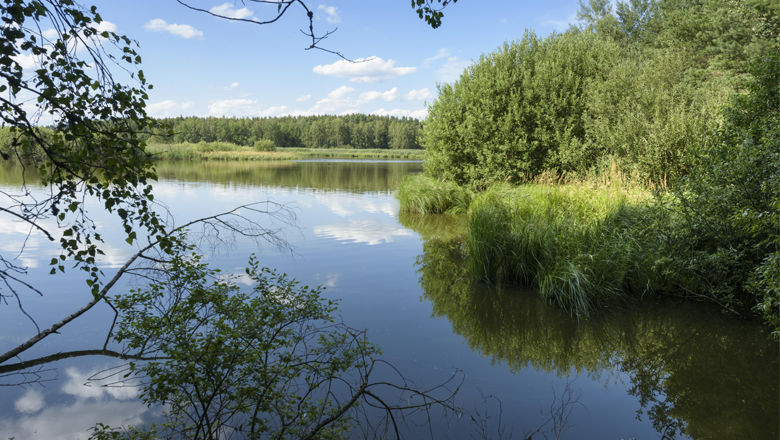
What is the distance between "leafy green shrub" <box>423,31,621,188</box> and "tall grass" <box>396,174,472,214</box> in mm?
923

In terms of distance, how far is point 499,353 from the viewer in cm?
523

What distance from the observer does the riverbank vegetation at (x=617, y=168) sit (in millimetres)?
5410

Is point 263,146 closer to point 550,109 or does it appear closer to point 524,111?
point 524,111

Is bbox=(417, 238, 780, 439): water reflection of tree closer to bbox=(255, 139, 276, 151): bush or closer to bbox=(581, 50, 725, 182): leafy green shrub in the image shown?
bbox=(581, 50, 725, 182): leafy green shrub

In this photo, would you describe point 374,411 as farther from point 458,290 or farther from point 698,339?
point 698,339

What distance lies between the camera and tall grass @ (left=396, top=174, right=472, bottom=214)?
15328 mm

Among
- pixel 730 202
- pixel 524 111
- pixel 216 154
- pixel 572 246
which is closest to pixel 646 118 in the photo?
pixel 524 111

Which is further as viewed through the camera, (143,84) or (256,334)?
(256,334)

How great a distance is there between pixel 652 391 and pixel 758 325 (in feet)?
8.46

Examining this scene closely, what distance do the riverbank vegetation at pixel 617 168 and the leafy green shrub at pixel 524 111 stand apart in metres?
0.06

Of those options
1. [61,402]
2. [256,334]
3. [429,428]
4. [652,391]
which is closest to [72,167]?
[256,334]

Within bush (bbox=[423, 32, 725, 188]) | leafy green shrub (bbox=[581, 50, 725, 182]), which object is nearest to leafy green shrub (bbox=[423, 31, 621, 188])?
bush (bbox=[423, 32, 725, 188])

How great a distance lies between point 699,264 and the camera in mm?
5684

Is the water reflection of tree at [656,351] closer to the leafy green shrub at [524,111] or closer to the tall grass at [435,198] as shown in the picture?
the tall grass at [435,198]
